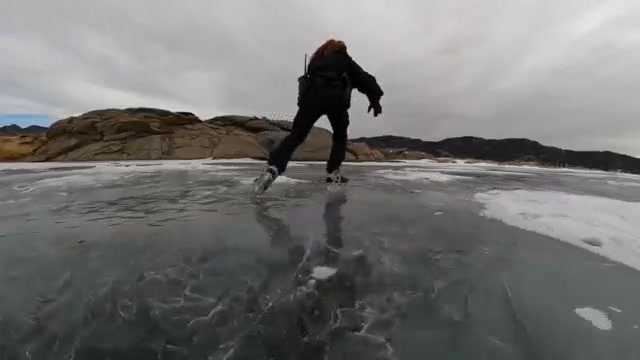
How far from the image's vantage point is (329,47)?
4555mm

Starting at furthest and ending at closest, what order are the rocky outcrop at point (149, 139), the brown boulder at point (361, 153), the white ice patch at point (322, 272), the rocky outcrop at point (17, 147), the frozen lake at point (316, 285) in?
the brown boulder at point (361, 153) < the rocky outcrop at point (17, 147) < the rocky outcrop at point (149, 139) < the white ice patch at point (322, 272) < the frozen lake at point (316, 285)

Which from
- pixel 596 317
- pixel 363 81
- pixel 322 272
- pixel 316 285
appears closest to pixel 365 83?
pixel 363 81

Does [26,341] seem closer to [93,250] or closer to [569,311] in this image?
[93,250]

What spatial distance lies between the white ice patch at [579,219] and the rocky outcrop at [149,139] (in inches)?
543

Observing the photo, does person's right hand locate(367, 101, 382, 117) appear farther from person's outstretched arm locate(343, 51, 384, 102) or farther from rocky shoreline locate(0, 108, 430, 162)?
rocky shoreline locate(0, 108, 430, 162)

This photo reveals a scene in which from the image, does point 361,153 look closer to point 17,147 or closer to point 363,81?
point 17,147

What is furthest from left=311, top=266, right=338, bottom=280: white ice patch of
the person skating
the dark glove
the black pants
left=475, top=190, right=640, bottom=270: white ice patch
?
the dark glove

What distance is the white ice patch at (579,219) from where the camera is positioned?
8.29 feet

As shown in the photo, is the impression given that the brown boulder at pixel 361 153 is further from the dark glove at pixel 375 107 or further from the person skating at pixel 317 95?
the person skating at pixel 317 95

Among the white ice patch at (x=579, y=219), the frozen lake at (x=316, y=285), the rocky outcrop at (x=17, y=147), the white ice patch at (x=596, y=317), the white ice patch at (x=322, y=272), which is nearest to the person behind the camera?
the frozen lake at (x=316, y=285)

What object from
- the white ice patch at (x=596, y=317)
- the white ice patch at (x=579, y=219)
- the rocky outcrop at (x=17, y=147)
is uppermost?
the rocky outcrop at (x=17, y=147)

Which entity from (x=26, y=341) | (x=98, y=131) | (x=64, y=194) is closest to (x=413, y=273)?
(x=26, y=341)

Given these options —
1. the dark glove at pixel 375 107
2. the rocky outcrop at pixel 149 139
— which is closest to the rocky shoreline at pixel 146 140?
the rocky outcrop at pixel 149 139

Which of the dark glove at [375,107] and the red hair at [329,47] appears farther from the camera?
the dark glove at [375,107]
